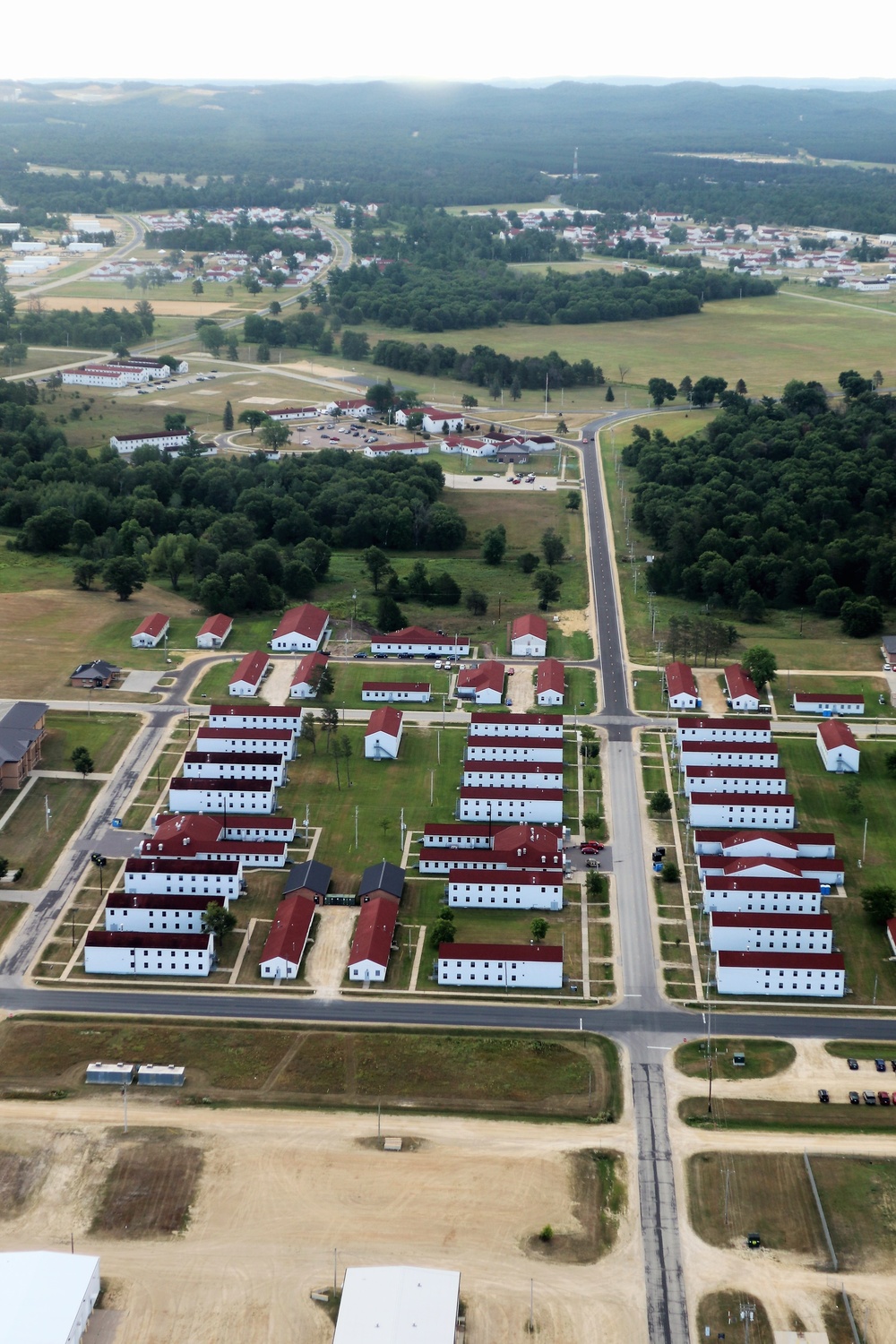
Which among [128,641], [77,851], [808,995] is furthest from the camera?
[128,641]

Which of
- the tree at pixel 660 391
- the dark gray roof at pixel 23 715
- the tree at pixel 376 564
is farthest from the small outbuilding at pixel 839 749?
the tree at pixel 660 391

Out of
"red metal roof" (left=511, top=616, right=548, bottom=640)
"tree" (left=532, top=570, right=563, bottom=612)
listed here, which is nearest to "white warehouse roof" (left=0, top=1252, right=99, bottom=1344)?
"red metal roof" (left=511, top=616, right=548, bottom=640)

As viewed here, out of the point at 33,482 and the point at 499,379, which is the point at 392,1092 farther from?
the point at 499,379

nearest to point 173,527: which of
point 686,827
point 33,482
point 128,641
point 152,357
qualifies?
point 33,482

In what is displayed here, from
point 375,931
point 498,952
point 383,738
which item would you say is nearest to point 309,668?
point 383,738

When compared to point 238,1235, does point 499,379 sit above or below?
below

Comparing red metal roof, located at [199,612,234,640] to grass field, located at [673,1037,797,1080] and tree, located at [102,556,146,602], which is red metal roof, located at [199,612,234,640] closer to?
tree, located at [102,556,146,602]
